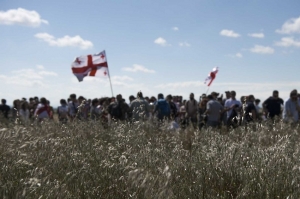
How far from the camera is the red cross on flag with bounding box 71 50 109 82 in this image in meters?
15.0

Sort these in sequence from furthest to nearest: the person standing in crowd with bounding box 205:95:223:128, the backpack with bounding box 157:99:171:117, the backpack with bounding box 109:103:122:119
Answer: the backpack with bounding box 157:99:171:117 < the backpack with bounding box 109:103:122:119 < the person standing in crowd with bounding box 205:95:223:128

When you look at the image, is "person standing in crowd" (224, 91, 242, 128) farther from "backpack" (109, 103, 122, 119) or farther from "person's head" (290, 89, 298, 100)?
"backpack" (109, 103, 122, 119)

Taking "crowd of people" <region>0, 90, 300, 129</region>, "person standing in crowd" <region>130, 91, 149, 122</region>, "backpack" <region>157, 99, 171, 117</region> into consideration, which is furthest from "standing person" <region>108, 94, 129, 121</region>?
"backpack" <region>157, 99, 171, 117</region>

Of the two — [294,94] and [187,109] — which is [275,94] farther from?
[187,109]

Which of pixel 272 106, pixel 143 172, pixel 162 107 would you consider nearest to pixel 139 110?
pixel 143 172

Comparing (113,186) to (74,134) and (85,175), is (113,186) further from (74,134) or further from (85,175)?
(74,134)

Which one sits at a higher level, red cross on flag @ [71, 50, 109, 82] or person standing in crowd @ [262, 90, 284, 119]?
red cross on flag @ [71, 50, 109, 82]

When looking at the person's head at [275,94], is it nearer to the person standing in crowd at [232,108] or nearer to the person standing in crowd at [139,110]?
the person standing in crowd at [232,108]

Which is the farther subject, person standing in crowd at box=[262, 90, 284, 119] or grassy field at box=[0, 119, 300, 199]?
person standing in crowd at box=[262, 90, 284, 119]

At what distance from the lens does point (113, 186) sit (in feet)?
14.5

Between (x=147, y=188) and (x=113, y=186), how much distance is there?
0.73 m

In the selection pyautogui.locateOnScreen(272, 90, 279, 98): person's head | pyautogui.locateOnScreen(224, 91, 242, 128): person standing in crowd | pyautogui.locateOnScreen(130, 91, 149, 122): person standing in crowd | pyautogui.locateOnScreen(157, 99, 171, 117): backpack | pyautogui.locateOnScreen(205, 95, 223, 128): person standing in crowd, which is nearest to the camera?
pyautogui.locateOnScreen(130, 91, 149, 122): person standing in crowd

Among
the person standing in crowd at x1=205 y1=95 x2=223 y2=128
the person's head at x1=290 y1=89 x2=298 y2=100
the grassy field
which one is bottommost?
the grassy field

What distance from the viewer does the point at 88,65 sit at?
1506 centimetres
